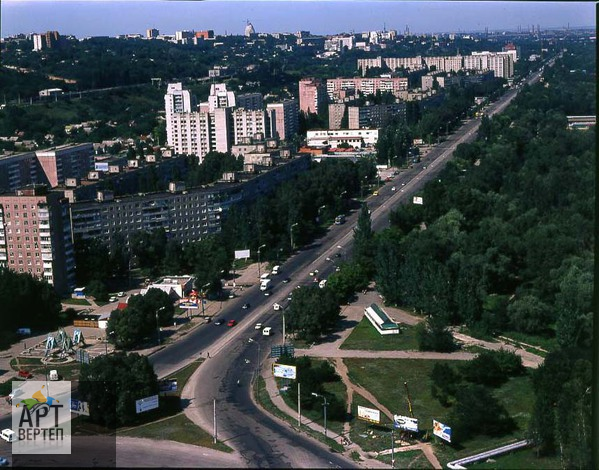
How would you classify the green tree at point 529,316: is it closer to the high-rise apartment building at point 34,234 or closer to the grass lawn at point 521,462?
the grass lawn at point 521,462

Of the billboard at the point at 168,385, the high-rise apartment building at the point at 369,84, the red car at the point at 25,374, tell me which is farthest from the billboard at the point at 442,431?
the high-rise apartment building at the point at 369,84

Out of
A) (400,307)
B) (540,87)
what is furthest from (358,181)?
(540,87)

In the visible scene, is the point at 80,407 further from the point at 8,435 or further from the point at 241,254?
the point at 241,254

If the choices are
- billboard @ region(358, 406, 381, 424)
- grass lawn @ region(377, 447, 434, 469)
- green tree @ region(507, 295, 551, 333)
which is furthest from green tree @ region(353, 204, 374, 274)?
grass lawn @ region(377, 447, 434, 469)

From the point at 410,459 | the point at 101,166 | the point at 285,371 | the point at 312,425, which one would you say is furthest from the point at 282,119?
the point at 410,459

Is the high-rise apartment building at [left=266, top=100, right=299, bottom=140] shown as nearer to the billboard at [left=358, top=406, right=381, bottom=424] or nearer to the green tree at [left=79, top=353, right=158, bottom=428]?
the green tree at [left=79, top=353, right=158, bottom=428]

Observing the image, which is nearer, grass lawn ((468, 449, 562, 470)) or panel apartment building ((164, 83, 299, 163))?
grass lawn ((468, 449, 562, 470))
